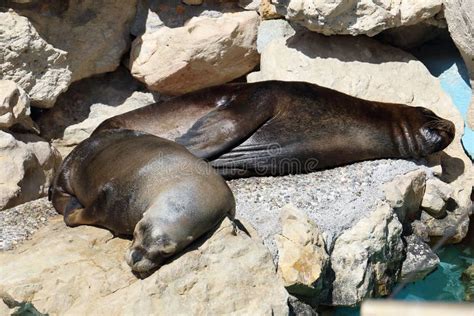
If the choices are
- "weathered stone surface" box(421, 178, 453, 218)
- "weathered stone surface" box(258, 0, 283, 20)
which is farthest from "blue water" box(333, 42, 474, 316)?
"weathered stone surface" box(258, 0, 283, 20)

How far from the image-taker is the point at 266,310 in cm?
467

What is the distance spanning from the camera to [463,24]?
6.84 meters

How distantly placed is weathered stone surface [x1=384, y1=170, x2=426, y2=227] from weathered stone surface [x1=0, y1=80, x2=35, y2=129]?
10.0ft

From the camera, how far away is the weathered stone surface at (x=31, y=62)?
6875mm

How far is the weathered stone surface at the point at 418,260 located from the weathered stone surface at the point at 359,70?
4.24 ft

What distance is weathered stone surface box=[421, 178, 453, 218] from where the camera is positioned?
6434 mm

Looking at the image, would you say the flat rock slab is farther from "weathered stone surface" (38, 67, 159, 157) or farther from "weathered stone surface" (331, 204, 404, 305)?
"weathered stone surface" (38, 67, 159, 157)

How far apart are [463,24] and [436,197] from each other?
1501 millimetres

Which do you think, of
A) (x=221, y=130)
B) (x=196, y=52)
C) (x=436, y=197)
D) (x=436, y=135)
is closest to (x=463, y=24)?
(x=436, y=135)

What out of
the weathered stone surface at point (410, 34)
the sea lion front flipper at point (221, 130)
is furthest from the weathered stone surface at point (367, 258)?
the weathered stone surface at point (410, 34)

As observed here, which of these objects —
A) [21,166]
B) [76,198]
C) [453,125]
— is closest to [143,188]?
[76,198]

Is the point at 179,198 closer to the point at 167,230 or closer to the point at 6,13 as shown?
the point at 167,230

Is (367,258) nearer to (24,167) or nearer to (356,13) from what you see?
(356,13)

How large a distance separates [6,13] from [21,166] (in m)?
1.35
